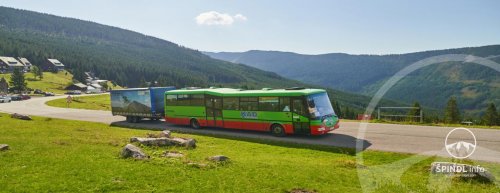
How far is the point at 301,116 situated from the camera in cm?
2728

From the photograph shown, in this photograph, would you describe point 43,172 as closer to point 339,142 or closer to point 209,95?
point 339,142

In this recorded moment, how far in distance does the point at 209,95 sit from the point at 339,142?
43.7 ft

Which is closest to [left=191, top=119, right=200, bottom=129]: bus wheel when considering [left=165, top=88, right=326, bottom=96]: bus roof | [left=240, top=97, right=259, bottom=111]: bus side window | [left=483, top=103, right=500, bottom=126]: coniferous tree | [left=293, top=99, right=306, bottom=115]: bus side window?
[left=165, top=88, right=326, bottom=96]: bus roof

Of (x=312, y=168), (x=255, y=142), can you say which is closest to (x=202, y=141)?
(x=255, y=142)

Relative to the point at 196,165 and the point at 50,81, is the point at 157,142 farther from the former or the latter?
the point at 50,81

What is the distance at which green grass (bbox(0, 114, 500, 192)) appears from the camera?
1305cm

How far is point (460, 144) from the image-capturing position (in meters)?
16.8

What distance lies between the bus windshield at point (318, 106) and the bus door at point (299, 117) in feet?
1.65

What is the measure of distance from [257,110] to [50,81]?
165 metres

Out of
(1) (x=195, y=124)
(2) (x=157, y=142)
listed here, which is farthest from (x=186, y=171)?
(1) (x=195, y=124)

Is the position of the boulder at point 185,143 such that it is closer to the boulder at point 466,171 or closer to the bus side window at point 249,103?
the bus side window at point 249,103

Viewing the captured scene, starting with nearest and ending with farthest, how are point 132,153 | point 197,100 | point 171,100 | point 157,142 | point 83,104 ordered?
point 132,153
point 157,142
point 197,100
point 171,100
point 83,104

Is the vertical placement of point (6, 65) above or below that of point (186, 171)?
above

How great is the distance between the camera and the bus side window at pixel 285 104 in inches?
1102
